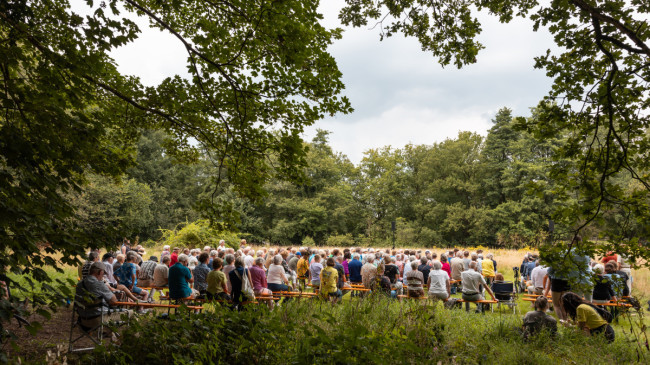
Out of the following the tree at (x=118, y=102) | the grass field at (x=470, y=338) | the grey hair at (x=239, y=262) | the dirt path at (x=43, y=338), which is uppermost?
the tree at (x=118, y=102)

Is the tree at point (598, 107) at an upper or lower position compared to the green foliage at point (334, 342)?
upper

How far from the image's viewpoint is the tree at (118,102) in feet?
12.7

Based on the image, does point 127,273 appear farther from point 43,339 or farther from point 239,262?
point 239,262

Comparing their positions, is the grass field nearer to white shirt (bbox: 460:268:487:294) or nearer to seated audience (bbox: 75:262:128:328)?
seated audience (bbox: 75:262:128:328)

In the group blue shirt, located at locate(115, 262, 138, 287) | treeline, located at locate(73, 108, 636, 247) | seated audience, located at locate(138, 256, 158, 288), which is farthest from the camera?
treeline, located at locate(73, 108, 636, 247)

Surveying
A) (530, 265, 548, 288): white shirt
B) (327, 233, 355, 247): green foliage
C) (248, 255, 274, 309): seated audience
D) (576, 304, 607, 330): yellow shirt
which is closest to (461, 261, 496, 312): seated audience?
(530, 265, 548, 288): white shirt

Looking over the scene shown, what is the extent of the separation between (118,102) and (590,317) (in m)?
8.30

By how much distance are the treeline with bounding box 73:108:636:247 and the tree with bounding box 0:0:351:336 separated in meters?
35.5

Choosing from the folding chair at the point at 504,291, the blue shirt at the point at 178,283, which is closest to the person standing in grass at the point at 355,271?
the folding chair at the point at 504,291

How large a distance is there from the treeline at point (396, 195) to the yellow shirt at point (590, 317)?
35.0 meters

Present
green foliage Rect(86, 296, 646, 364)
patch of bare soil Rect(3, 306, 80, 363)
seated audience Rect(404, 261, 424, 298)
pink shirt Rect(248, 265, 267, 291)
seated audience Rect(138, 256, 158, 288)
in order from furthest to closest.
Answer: seated audience Rect(138, 256, 158, 288), seated audience Rect(404, 261, 424, 298), pink shirt Rect(248, 265, 267, 291), patch of bare soil Rect(3, 306, 80, 363), green foliage Rect(86, 296, 646, 364)

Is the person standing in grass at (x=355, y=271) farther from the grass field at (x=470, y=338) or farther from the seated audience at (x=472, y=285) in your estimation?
the grass field at (x=470, y=338)

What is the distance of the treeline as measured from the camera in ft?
144

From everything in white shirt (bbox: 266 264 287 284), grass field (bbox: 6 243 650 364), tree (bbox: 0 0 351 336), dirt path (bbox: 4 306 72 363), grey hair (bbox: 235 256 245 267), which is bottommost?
dirt path (bbox: 4 306 72 363)
